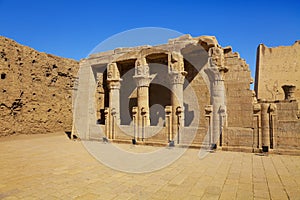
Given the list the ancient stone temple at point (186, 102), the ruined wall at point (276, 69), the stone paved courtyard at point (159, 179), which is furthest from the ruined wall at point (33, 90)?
the ruined wall at point (276, 69)

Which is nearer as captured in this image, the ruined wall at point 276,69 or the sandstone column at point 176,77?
the sandstone column at point 176,77

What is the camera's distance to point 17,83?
13.2 meters

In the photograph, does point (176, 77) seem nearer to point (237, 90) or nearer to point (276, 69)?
point (237, 90)

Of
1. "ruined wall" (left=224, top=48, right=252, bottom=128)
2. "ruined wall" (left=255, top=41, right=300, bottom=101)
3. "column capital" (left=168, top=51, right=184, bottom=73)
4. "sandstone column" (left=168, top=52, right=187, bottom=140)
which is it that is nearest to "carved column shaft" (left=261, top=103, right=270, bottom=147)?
"ruined wall" (left=224, top=48, right=252, bottom=128)

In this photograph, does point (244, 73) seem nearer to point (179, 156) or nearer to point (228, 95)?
point (228, 95)

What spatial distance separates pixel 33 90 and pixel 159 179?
39.8ft

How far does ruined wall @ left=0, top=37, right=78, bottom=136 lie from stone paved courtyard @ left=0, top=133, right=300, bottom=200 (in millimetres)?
6002

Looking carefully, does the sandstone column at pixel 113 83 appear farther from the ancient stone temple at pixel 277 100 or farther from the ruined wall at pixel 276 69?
the ruined wall at pixel 276 69

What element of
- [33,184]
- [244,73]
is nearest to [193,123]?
[244,73]

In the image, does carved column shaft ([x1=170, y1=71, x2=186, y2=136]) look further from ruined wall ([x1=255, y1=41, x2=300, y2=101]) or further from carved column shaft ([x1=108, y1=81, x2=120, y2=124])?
ruined wall ([x1=255, y1=41, x2=300, y2=101])

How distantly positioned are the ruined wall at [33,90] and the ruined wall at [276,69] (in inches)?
886

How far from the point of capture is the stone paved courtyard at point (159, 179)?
4500 millimetres

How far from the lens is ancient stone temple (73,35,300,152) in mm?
9125

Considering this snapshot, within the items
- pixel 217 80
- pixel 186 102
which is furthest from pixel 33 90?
pixel 217 80
